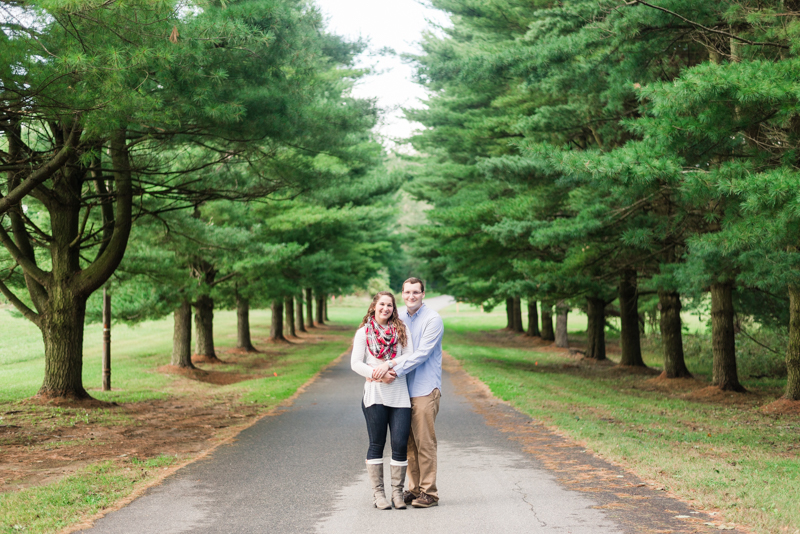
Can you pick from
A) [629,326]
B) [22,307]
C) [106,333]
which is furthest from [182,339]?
[629,326]

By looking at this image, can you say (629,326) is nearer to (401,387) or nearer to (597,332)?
(597,332)

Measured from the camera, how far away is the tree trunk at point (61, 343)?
1213 centimetres

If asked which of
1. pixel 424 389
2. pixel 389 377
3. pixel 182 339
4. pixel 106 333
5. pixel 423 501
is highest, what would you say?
pixel 106 333

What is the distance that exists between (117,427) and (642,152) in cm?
861

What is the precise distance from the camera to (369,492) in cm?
643

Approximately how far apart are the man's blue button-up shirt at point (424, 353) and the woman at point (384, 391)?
0.32 feet

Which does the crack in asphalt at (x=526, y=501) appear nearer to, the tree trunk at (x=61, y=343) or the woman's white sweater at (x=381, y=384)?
the woman's white sweater at (x=381, y=384)

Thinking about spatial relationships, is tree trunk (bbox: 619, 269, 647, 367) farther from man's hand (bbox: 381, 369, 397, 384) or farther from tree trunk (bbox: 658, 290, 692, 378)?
man's hand (bbox: 381, 369, 397, 384)

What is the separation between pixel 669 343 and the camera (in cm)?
1791

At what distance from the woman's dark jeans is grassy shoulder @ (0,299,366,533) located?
7.76ft

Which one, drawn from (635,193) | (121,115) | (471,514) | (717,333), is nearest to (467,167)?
(717,333)

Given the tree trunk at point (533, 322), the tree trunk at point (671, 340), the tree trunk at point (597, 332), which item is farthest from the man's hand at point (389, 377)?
the tree trunk at point (533, 322)

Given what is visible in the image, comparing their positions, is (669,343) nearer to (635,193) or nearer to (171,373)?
(635,193)

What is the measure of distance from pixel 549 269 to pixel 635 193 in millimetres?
6064
